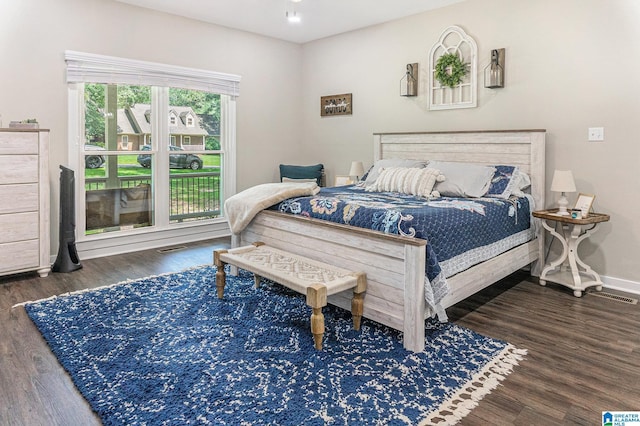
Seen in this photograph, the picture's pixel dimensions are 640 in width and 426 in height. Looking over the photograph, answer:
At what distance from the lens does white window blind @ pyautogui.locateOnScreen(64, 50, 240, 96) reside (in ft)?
13.8

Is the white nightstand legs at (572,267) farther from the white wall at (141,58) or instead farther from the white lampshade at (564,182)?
the white wall at (141,58)

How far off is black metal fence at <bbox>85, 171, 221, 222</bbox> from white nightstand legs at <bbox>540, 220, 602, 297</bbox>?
377cm

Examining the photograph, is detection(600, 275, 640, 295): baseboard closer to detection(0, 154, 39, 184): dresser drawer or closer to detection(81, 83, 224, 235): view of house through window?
detection(81, 83, 224, 235): view of house through window

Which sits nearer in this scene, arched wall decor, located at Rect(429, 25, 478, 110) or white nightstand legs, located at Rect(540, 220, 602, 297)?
white nightstand legs, located at Rect(540, 220, 602, 297)

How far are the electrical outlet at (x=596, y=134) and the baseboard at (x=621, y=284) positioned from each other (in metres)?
1.14

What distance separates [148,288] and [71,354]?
110cm

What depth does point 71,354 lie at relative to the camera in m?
2.36

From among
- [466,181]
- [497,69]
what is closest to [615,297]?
[466,181]

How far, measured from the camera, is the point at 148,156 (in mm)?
4902

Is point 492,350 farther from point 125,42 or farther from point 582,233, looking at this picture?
point 125,42

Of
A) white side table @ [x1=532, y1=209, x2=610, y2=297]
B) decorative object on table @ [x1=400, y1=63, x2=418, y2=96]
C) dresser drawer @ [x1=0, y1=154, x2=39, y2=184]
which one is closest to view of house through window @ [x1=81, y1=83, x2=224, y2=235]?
dresser drawer @ [x1=0, y1=154, x2=39, y2=184]

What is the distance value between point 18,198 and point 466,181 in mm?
3723

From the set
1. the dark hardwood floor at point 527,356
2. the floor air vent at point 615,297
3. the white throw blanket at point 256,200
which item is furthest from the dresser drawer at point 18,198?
the floor air vent at point 615,297

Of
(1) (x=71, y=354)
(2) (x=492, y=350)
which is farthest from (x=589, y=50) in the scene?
(1) (x=71, y=354)
